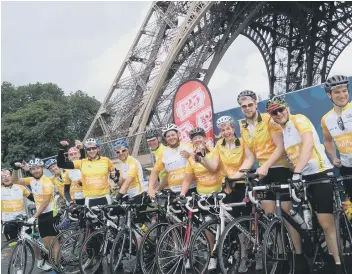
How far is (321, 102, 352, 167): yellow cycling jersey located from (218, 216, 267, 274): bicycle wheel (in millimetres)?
1075

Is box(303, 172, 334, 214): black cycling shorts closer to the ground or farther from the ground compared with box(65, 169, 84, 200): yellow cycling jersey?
closer to the ground

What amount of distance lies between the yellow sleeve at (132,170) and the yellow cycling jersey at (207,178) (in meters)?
1.04

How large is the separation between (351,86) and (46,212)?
16.0 ft

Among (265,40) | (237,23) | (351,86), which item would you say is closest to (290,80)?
(265,40)

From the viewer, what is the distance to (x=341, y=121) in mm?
4113

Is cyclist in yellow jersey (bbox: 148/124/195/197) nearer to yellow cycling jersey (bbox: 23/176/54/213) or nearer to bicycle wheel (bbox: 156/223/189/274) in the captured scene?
bicycle wheel (bbox: 156/223/189/274)

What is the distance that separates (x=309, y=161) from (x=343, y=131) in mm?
438

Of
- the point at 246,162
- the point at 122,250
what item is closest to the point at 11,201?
the point at 122,250

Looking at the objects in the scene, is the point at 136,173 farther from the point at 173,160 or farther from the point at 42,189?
the point at 42,189

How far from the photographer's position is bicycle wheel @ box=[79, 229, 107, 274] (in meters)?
5.21

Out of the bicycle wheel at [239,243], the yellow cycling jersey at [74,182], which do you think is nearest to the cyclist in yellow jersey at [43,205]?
the yellow cycling jersey at [74,182]

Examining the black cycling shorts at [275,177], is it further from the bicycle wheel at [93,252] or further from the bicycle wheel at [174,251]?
the bicycle wheel at [93,252]

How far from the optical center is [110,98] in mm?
23250

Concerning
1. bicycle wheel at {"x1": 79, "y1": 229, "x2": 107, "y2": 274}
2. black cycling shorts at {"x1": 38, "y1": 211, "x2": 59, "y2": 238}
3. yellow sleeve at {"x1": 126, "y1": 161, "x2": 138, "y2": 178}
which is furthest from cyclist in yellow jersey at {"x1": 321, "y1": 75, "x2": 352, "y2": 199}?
black cycling shorts at {"x1": 38, "y1": 211, "x2": 59, "y2": 238}
